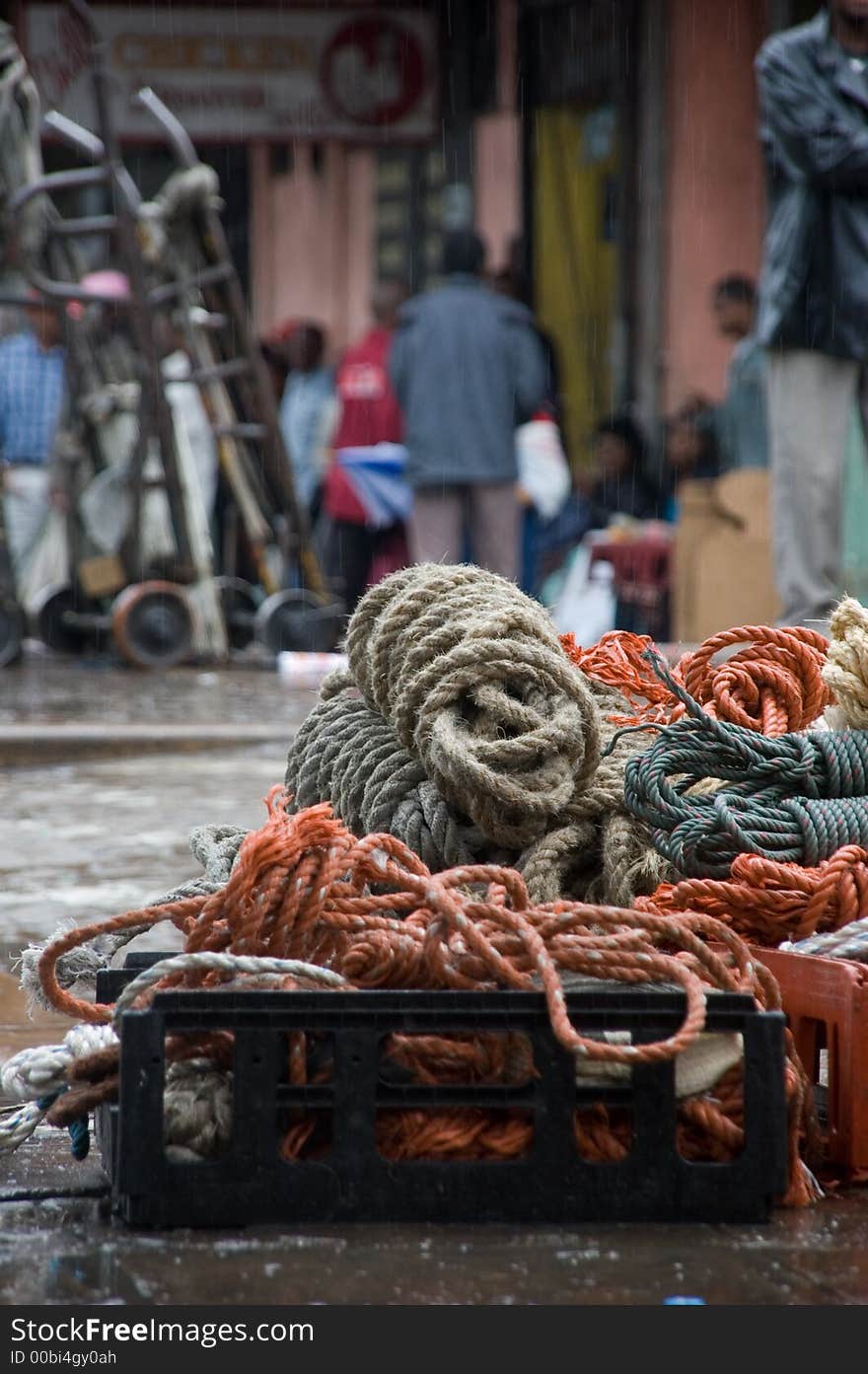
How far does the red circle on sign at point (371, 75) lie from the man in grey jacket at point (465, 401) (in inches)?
238

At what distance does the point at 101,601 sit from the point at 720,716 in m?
10.2

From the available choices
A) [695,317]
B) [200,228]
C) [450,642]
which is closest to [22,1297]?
[450,642]

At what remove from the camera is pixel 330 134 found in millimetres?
18188

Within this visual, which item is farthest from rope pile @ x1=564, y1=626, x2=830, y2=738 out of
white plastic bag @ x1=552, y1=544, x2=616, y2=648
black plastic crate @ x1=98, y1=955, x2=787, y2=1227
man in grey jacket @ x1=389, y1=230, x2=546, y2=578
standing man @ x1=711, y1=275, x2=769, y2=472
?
man in grey jacket @ x1=389, y1=230, x2=546, y2=578

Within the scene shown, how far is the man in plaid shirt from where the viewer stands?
13711 mm

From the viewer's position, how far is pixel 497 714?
316cm

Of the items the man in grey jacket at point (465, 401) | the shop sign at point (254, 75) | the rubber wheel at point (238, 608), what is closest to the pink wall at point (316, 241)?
the shop sign at point (254, 75)

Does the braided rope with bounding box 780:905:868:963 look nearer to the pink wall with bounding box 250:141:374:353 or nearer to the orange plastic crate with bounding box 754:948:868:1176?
the orange plastic crate with bounding box 754:948:868:1176

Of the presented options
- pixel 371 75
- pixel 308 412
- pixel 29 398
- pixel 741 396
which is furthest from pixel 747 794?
pixel 371 75

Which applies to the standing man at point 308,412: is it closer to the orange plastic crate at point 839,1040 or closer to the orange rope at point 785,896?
the orange rope at point 785,896

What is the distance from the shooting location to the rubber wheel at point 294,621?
12.6 meters

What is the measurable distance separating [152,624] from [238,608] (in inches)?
55.3

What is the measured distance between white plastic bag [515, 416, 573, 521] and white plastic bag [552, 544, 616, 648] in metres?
0.91

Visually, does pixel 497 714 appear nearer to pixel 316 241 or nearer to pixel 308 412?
pixel 308 412
